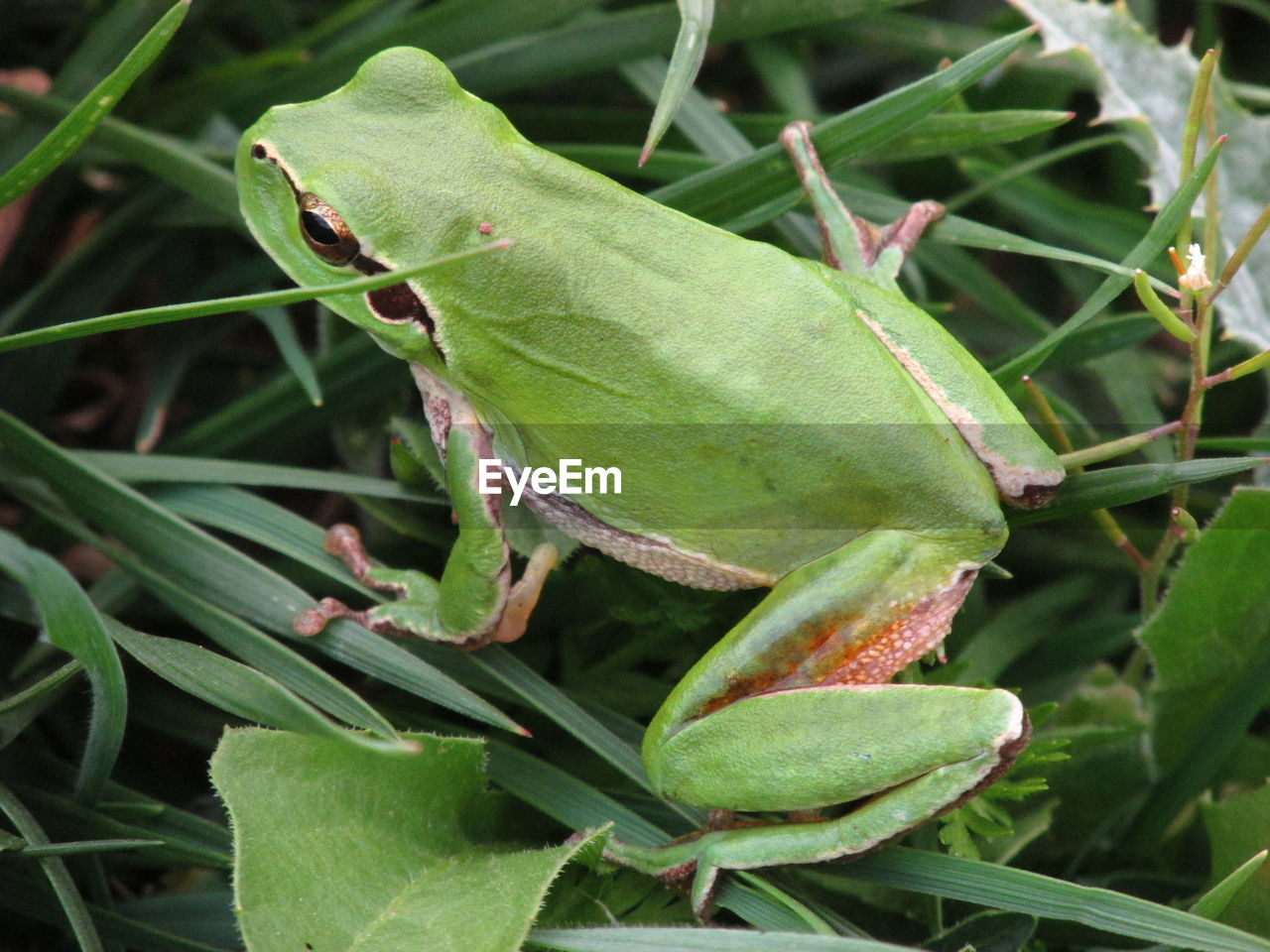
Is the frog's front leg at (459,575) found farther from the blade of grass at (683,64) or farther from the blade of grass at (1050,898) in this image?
the blade of grass at (1050,898)

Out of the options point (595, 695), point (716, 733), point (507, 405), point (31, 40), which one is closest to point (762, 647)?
point (716, 733)

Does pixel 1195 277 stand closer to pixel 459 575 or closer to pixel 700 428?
pixel 700 428

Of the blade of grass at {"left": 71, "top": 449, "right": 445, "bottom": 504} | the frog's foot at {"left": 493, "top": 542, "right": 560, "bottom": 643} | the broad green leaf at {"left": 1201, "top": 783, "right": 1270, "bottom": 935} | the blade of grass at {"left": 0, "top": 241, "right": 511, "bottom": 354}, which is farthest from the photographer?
the blade of grass at {"left": 71, "top": 449, "right": 445, "bottom": 504}

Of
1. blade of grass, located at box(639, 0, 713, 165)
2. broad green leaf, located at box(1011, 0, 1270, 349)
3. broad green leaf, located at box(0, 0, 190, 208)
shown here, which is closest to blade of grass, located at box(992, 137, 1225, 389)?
broad green leaf, located at box(1011, 0, 1270, 349)

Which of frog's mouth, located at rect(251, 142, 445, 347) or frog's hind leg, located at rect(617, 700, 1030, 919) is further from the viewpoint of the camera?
frog's mouth, located at rect(251, 142, 445, 347)

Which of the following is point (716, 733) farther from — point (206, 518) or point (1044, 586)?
point (1044, 586)

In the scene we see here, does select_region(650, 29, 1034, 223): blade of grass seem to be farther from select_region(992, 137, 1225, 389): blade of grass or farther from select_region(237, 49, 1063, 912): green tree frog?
select_region(992, 137, 1225, 389): blade of grass
